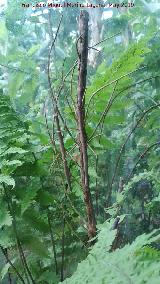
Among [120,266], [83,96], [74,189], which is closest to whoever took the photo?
[120,266]

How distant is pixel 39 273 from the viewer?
78.8 inches

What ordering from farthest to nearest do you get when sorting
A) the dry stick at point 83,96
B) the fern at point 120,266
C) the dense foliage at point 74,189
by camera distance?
1. the dry stick at point 83,96
2. the dense foliage at point 74,189
3. the fern at point 120,266

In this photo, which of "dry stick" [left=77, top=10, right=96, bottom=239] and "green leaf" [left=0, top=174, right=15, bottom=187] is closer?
"dry stick" [left=77, top=10, right=96, bottom=239]

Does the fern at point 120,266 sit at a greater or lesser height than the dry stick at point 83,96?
lesser

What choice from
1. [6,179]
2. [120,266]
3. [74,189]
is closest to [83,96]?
[6,179]

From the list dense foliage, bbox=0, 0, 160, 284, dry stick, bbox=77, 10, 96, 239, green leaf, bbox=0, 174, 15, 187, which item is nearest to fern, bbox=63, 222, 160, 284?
dense foliage, bbox=0, 0, 160, 284

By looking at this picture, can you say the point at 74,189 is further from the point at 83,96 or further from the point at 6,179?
the point at 83,96

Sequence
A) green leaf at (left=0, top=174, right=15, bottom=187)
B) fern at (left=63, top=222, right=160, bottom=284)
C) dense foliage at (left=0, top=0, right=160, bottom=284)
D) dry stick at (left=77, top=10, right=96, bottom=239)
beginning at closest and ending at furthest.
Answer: fern at (left=63, top=222, right=160, bottom=284) → dense foliage at (left=0, top=0, right=160, bottom=284) → dry stick at (left=77, top=10, right=96, bottom=239) → green leaf at (left=0, top=174, right=15, bottom=187)

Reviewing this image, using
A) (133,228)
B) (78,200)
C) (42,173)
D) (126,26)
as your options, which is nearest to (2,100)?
(42,173)

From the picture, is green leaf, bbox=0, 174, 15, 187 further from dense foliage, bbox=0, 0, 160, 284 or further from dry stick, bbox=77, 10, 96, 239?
dry stick, bbox=77, 10, 96, 239

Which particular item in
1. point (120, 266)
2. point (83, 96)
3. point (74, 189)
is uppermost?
point (83, 96)

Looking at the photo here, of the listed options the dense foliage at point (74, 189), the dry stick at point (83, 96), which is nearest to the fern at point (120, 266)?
the dense foliage at point (74, 189)

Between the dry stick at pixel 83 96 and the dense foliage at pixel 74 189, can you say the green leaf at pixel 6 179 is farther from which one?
the dry stick at pixel 83 96

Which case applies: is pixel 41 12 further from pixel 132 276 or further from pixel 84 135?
pixel 132 276
